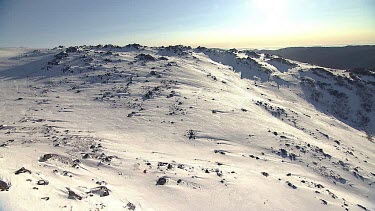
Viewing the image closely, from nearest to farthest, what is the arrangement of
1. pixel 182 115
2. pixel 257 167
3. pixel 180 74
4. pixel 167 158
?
pixel 167 158 < pixel 257 167 < pixel 182 115 < pixel 180 74

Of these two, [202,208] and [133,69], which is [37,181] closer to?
[202,208]

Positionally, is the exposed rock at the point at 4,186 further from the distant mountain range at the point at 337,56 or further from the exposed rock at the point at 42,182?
the distant mountain range at the point at 337,56

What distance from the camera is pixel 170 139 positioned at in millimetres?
19781

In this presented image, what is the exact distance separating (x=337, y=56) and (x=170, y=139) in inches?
6450

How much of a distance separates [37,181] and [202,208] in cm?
600

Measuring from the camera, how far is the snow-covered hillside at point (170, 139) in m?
12.0

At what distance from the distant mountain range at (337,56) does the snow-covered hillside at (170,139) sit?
108004mm

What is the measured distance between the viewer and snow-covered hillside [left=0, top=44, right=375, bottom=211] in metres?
12.0

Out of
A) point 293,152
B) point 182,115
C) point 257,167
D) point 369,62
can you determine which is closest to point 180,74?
point 182,115

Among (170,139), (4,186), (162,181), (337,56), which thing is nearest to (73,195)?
(4,186)

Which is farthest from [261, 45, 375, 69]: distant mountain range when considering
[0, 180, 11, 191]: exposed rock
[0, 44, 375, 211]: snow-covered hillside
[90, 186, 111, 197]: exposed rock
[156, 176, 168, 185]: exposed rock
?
[0, 180, 11, 191]: exposed rock

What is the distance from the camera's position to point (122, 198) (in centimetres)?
1100

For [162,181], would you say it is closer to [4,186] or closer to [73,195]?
[73,195]

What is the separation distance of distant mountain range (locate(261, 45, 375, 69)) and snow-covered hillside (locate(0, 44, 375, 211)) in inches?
4252
